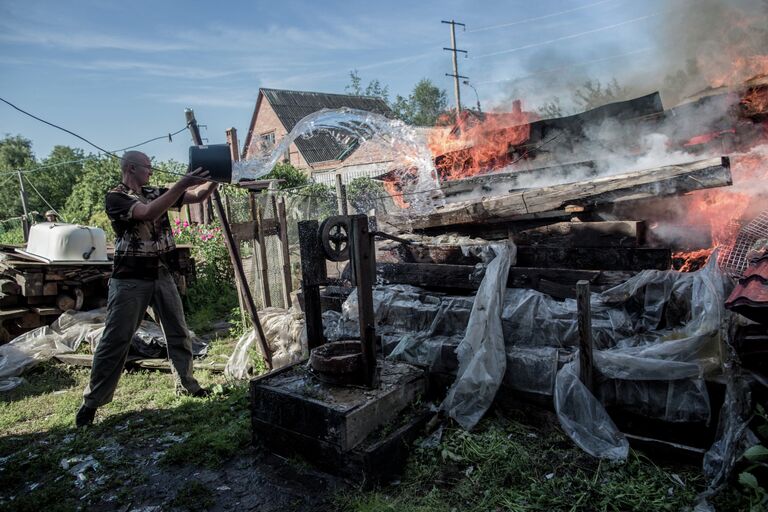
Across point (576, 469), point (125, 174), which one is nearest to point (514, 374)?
point (576, 469)

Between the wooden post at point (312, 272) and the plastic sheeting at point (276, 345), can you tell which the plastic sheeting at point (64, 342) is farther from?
the wooden post at point (312, 272)

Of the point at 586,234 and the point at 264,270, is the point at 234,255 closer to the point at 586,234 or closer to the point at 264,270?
the point at 264,270

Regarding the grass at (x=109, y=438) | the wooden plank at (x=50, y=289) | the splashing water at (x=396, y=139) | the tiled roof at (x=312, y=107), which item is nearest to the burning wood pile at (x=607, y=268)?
the splashing water at (x=396, y=139)

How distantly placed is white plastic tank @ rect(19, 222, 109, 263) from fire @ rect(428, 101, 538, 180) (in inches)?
216

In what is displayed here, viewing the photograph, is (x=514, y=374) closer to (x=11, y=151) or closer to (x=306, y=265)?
(x=306, y=265)

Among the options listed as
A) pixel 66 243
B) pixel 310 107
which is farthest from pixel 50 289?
pixel 310 107

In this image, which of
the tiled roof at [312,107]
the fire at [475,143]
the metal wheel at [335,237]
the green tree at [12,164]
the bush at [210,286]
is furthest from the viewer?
the green tree at [12,164]

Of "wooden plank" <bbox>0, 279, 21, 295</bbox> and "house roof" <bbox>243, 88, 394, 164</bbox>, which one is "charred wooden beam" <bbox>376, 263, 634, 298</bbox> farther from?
"house roof" <bbox>243, 88, 394, 164</bbox>

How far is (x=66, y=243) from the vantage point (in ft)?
23.7

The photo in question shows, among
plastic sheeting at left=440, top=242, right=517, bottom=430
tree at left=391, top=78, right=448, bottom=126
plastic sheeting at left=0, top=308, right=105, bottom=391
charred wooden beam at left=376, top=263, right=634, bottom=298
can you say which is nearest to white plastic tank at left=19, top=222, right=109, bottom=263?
plastic sheeting at left=0, top=308, right=105, bottom=391

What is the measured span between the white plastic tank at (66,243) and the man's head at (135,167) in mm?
3655

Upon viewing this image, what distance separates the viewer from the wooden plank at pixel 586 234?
416cm

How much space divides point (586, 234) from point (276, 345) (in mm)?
3505

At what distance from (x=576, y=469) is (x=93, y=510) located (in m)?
3.08
